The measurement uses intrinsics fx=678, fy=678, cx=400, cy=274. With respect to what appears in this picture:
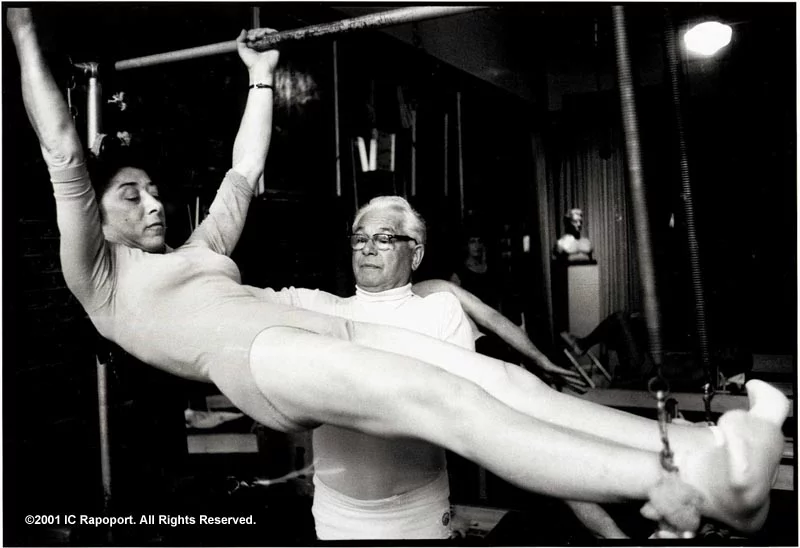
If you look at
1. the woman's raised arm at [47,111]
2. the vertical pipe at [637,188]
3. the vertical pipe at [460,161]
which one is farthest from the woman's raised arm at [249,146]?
the vertical pipe at [460,161]

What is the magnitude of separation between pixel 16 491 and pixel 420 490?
107 centimetres

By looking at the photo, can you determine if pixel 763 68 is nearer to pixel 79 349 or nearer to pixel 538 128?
pixel 538 128

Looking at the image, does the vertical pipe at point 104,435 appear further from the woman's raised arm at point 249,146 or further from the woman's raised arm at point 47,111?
the woman's raised arm at point 47,111

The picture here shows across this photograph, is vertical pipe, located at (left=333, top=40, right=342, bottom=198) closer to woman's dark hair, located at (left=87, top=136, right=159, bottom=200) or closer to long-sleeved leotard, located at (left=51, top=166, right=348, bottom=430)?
woman's dark hair, located at (left=87, top=136, right=159, bottom=200)

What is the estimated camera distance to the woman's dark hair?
168cm

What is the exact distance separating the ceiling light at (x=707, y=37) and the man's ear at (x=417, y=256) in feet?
3.04

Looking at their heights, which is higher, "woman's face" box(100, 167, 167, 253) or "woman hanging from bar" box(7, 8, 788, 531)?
"woman's face" box(100, 167, 167, 253)

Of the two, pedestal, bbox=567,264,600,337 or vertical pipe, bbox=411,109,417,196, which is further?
vertical pipe, bbox=411,109,417,196

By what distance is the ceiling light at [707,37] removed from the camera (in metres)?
1.83

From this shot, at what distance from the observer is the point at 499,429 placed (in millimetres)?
1175

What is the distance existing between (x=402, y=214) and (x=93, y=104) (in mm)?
933

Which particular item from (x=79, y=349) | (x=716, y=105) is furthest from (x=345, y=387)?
(x=716, y=105)

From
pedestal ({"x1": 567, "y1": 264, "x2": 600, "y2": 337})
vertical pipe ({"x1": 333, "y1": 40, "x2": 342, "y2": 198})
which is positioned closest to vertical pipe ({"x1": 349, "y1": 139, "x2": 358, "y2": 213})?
vertical pipe ({"x1": 333, "y1": 40, "x2": 342, "y2": 198})

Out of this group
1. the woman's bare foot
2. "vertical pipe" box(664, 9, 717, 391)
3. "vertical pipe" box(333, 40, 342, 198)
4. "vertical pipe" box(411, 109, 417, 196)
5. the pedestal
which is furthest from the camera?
"vertical pipe" box(411, 109, 417, 196)
